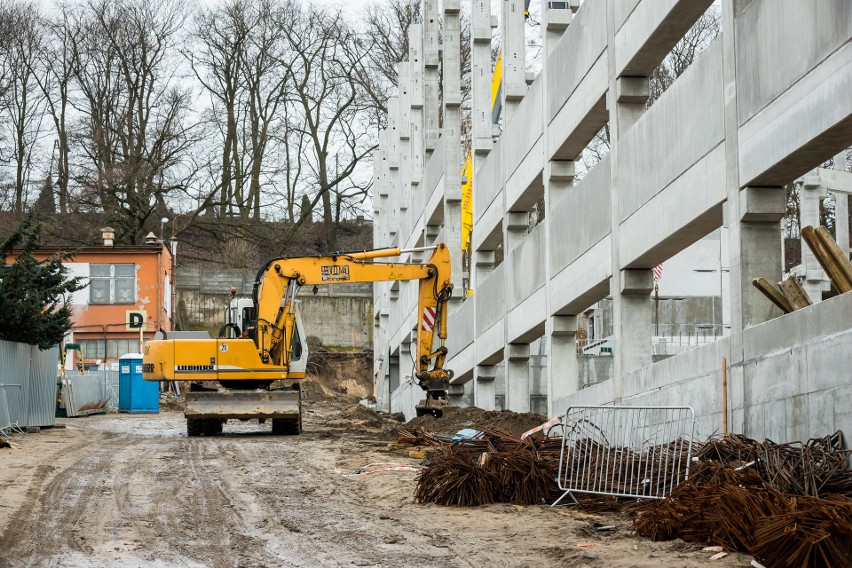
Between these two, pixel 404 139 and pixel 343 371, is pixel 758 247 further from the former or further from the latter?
pixel 343 371

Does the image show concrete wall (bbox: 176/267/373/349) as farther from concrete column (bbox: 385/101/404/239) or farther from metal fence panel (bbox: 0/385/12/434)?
metal fence panel (bbox: 0/385/12/434)

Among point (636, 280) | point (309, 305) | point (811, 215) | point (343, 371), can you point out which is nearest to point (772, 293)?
point (636, 280)

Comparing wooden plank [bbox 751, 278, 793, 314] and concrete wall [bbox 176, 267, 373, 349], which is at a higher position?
concrete wall [bbox 176, 267, 373, 349]

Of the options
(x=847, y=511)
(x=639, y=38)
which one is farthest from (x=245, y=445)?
(x=847, y=511)

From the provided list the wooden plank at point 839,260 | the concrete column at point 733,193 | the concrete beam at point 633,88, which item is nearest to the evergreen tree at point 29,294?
the concrete beam at point 633,88

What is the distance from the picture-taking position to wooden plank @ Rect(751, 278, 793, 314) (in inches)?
498

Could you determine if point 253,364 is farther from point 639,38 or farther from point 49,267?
point 639,38

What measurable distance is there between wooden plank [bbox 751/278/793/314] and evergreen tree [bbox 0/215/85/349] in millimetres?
18272

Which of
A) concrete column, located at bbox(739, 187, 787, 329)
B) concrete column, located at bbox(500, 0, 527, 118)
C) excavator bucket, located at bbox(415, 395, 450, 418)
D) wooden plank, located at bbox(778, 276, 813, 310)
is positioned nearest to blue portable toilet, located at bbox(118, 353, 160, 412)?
excavator bucket, located at bbox(415, 395, 450, 418)

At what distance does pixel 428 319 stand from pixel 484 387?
193 inches

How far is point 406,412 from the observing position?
39.7 metres

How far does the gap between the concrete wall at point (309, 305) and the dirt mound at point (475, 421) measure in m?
33.8

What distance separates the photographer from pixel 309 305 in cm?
5897

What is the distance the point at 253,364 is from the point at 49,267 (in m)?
6.08
